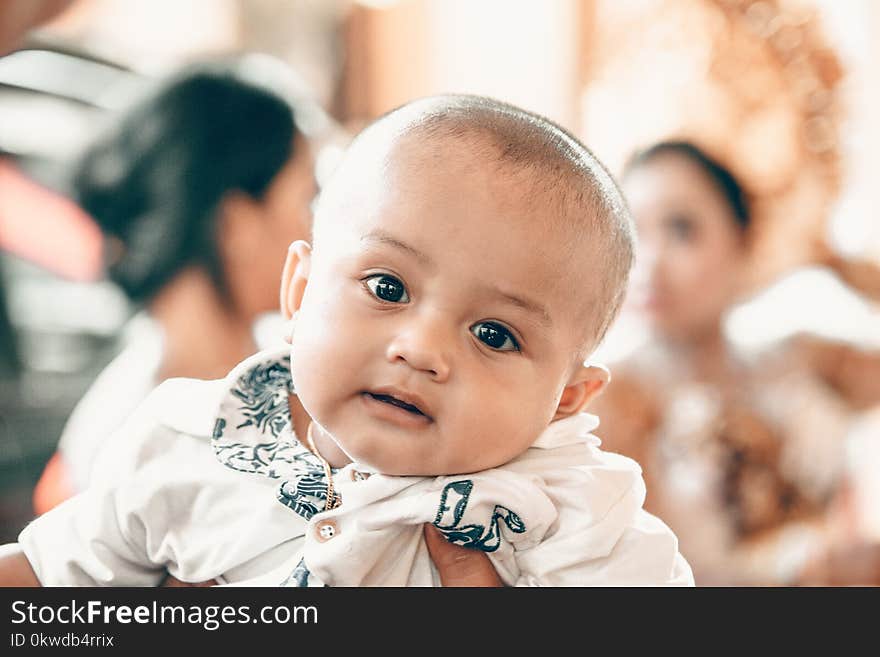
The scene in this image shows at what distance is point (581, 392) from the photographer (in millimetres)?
676

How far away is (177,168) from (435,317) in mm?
712

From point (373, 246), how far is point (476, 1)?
1091 millimetres

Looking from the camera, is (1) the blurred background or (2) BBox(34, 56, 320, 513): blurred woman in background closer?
(2) BBox(34, 56, 320, 513): blurred woman in background

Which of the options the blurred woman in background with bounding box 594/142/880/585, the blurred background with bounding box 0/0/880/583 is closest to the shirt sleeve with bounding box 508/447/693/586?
the blurred background with bounding box 0/0/880/583

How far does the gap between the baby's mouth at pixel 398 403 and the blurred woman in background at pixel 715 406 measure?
984 millimetres

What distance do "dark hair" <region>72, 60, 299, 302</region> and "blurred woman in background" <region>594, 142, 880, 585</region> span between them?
0.74m

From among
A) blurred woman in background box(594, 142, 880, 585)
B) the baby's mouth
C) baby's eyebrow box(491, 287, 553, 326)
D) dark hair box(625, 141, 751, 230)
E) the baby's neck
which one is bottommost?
the baby's mouth

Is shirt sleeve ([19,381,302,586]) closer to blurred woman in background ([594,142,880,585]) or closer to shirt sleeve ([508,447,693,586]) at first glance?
shirt sleeve ([508,447,693,586])

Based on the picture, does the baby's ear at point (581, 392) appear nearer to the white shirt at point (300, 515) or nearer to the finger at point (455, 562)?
the white shirt at point (300, 515)

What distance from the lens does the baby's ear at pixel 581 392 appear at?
67 centimetres

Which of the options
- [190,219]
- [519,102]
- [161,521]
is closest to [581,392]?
[161,521]

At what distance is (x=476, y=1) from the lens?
5.03 ft

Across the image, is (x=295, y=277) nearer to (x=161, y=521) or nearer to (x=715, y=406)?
(x=161, y=521)

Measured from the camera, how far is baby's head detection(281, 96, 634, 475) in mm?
574
